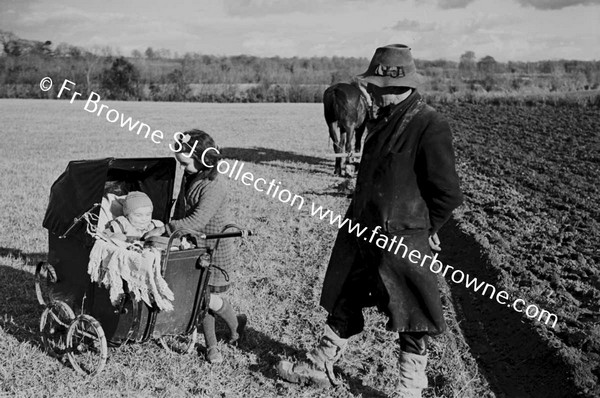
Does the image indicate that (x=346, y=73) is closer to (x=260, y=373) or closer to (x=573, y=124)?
(x=573, y=124)

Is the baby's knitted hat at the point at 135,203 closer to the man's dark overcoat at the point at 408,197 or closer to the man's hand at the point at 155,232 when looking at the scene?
the man's hand at the point at 155,232

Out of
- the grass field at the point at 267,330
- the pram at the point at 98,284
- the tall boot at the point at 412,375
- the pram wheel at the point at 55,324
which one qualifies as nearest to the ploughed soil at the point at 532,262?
the grass field at the point at 267,330

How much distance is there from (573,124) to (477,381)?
780 inches

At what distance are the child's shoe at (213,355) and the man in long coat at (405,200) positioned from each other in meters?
1.24

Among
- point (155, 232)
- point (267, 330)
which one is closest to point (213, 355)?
point (267, 330)

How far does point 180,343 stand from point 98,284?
0.92 meters

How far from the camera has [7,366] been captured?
405 centimetres

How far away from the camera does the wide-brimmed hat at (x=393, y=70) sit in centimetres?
346

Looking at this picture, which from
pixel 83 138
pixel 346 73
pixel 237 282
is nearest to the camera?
pixel 237 282

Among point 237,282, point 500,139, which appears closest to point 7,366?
point 237,282

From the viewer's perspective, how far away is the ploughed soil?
4559 millimetres

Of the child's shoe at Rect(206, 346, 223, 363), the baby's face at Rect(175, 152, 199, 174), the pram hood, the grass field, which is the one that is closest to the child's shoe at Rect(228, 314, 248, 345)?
the grass field

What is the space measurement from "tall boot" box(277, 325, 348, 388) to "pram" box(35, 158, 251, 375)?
0.73 metres

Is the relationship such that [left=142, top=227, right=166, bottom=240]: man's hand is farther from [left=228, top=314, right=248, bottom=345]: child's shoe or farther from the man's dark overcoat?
the man's dark overcoat
